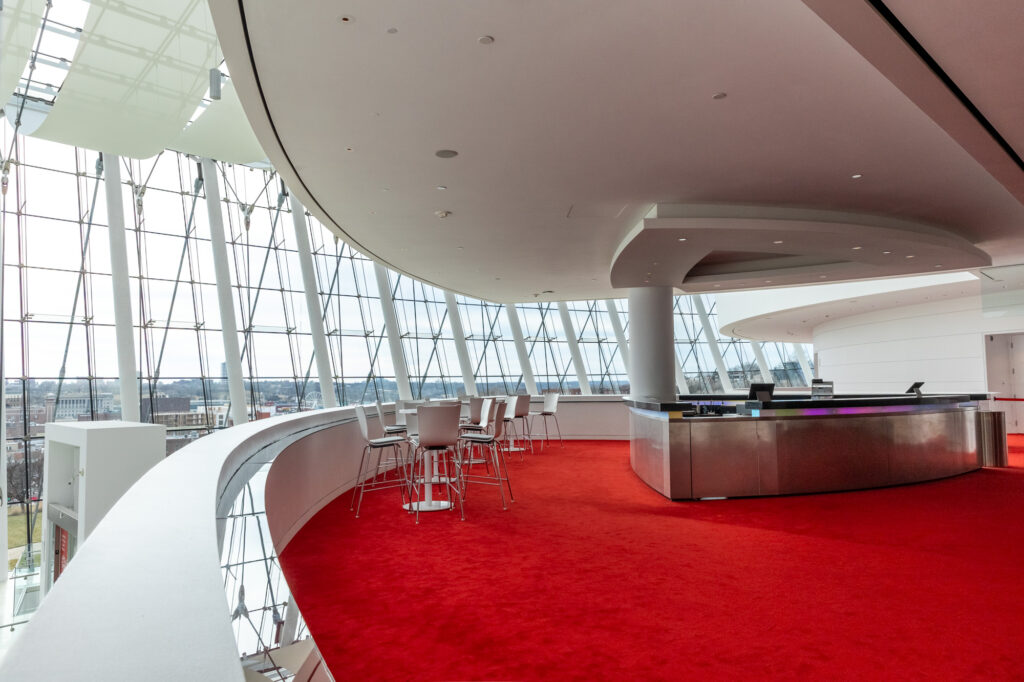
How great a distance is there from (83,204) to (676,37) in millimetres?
10033

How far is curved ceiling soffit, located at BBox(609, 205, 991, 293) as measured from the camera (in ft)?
22.6

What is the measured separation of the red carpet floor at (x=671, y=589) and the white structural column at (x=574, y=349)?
10636 millimetres

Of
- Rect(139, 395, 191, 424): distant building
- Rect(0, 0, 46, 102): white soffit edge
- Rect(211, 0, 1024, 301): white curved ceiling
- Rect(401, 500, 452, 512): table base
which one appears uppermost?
Rect(0, 0, 46, 102): white soffit edge

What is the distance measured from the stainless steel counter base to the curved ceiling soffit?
6.52 feet

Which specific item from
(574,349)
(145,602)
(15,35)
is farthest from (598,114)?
(574,349)

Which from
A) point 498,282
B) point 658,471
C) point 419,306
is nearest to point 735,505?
point 658,471

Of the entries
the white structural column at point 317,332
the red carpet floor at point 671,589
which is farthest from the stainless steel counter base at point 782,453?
the white structural column at point 317,332

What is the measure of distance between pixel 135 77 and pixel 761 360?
21081mm

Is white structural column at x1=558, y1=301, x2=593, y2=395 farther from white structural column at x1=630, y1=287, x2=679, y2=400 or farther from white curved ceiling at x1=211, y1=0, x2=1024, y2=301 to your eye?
white curved ceiling at x1=211, y1=0, x2=1024, y2=301

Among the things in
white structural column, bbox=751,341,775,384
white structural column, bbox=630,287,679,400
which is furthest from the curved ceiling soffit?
white structural column, bbox=751,341,775,384

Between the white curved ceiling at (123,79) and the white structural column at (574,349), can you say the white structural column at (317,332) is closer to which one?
the white curved ceiling at (123,79)

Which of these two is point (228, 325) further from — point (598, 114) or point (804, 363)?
point (804, 363)

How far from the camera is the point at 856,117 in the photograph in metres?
4.65

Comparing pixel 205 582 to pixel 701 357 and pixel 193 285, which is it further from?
pixel 701 357
